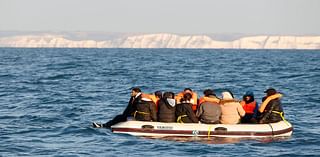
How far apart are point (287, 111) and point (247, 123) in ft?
24.1

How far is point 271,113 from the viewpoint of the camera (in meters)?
22.2

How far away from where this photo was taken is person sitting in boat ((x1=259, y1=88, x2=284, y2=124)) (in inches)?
872

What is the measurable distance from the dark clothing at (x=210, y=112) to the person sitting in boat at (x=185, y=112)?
282 mm

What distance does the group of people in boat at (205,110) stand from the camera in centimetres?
2178

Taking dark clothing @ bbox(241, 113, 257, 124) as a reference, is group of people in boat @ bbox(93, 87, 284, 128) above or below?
above

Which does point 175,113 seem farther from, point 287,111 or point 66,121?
point 287,111

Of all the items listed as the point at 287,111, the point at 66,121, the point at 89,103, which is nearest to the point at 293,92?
the point at 287,111

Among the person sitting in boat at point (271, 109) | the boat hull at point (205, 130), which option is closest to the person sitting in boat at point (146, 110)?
the boat hull at point (205, 130)

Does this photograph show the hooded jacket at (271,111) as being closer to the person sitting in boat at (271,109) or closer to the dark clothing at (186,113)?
the person sitting in boat at (271,109)

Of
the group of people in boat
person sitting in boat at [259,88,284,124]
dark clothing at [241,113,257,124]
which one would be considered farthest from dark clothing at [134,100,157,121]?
person sitting in boat at [259,88,284,124]

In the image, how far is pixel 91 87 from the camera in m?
42.6

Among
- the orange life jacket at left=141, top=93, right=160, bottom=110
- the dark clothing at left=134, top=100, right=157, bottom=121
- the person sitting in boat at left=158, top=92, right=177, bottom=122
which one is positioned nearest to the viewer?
the person sitting in boat at left=158, top=92, right=177, bottom=122

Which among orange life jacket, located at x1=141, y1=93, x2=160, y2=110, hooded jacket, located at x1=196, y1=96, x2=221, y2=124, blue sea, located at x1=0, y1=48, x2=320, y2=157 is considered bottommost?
blue sea, located at x1=0, y1=48, x2=320, y2=157

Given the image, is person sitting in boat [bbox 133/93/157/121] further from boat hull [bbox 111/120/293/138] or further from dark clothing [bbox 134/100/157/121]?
boat hull [bbox 111/120/293/138]
